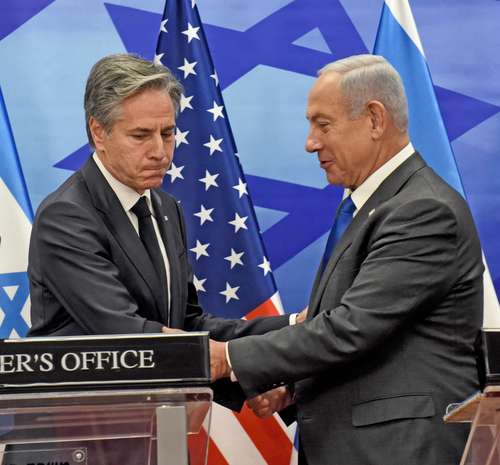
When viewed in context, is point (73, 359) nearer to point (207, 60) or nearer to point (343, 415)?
point (343, 415)

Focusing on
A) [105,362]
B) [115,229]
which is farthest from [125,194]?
[105,362]

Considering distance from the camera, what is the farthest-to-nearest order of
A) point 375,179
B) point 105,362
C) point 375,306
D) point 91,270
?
1. point 375,179
2. point 91,270
3. point 375,306
4. point 105,362

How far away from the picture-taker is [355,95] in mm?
2988

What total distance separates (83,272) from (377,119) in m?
0.90

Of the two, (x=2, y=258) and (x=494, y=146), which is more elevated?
(x=494, y=146)

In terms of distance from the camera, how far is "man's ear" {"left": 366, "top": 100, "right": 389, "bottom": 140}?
9.77ft

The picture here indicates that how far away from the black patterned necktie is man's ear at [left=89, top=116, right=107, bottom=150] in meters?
0.20

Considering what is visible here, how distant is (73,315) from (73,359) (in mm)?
906

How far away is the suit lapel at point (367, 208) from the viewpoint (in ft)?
9.44

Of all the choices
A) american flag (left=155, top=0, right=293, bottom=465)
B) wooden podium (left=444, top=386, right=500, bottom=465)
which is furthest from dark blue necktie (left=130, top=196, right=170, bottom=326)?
wooden podium (left=444, top=386, right=500, bottom=465)

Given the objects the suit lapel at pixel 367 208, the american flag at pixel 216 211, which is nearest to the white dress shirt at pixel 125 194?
the suit lapel at pixel 367 208

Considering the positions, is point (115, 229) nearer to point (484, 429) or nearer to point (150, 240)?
point (150, 240)

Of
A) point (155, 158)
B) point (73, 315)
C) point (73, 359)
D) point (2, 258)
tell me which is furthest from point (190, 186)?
point (73, 359)

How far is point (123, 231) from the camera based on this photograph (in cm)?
300
